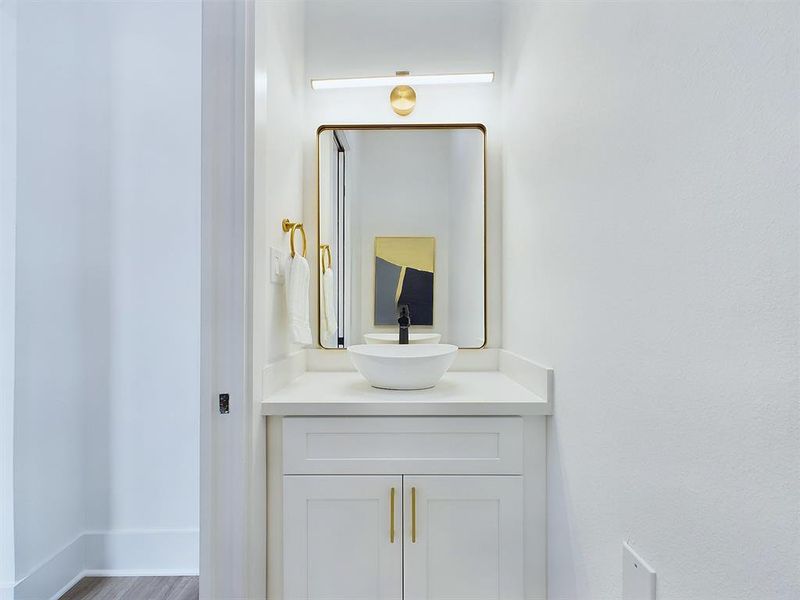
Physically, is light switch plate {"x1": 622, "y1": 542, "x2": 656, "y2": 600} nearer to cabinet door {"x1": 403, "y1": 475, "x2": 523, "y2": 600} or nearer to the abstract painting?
cabinet door {"x1": 403, "y1": 475, "x2": 523, "y2": 600}

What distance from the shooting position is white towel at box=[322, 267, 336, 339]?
192 centimetres

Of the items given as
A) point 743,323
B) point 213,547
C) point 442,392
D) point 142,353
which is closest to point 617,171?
point 743,323

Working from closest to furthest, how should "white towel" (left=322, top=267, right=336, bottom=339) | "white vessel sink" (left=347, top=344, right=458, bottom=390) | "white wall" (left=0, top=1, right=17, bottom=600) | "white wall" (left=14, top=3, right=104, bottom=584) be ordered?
"white vessel sink" (left=347, top=344, right=458, bottom=390), "white wall" (left=0, top=1, right=17, bottom=600), "white wall" (left=14, top=3, right=104, bottom=584), "white towel" (left=322, top=267, right=336, bottom=339)

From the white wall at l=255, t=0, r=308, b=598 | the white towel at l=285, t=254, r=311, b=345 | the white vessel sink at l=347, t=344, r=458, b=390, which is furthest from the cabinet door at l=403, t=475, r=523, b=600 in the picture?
the white towel at l=285, t=254, r=311, b=345

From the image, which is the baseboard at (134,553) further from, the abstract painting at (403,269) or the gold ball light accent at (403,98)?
Answer: the gold ball light accent at (403,98)

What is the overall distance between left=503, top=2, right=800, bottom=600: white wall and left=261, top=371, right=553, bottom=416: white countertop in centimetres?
15

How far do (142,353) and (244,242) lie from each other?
3.50ft

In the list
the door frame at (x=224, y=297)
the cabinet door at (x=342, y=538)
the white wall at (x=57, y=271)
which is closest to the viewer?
the door frame at (x=224, y=297)

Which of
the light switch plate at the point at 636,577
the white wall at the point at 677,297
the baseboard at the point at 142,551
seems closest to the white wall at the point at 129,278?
the baseboard at the point at 142,551

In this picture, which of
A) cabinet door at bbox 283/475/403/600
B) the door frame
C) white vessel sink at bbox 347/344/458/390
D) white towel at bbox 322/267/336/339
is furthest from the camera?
white towel at bbox 322/267/336/339

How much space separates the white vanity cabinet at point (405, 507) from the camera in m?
1.29

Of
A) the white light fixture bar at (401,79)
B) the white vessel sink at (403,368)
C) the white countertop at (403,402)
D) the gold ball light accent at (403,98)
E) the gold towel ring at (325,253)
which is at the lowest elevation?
the white countertop at (403,402)

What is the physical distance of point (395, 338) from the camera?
192 centimetres

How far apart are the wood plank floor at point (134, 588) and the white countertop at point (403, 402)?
3.15ft
